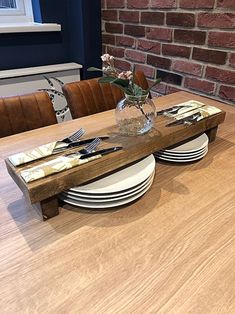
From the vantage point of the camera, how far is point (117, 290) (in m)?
0.48

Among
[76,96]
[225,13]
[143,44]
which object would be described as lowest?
[76,96]

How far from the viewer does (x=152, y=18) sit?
1607 millimetres

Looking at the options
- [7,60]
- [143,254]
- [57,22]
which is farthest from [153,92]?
[143,254]

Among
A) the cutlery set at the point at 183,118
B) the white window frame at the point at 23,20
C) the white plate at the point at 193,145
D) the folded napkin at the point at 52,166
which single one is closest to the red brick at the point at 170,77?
the cutlery set at the point at 183,118

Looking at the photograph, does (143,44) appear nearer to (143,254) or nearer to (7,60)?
(7,60)

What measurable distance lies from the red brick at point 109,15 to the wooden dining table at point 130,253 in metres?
1.55

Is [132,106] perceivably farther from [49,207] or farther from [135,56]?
[135,56]

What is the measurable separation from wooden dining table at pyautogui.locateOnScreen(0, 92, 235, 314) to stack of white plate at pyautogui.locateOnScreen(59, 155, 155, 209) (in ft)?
0.07

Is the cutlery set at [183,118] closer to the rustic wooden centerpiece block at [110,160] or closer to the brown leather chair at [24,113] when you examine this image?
the rustic wooden centerpiece block at [110,160]

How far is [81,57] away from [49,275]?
73.7 inches

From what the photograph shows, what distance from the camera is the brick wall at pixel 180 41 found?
1294 mm

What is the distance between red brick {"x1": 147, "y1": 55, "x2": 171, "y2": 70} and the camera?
63.8 inches

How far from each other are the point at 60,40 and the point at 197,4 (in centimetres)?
114

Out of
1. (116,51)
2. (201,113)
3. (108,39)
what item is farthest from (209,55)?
(108,39)
